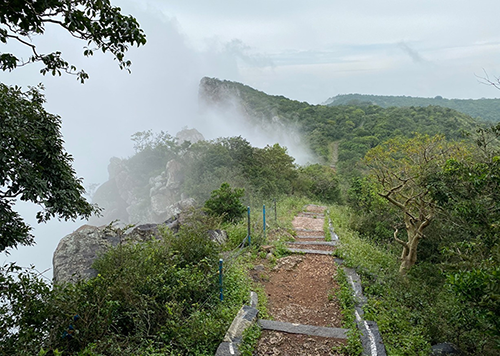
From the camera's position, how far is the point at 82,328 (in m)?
3.79

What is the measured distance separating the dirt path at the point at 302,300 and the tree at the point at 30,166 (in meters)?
3.79

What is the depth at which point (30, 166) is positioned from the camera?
419 cm

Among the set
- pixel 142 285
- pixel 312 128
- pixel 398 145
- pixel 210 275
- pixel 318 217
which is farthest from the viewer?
pixel 312 128

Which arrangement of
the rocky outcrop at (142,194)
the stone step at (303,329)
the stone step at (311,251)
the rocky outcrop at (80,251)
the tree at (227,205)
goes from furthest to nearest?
the rocky outcrop at (142,194)
the tree at (227,205)
the stone step at (311,251)
the rocky outcrop at (80,251)
the stone step at (303,329)

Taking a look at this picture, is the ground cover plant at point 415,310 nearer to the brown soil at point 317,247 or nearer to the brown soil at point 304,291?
the brown soil at point 317,247

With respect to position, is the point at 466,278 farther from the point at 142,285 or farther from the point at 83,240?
the point at 83,240

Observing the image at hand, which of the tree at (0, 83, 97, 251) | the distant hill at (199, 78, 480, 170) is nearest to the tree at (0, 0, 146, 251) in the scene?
the tree at (0, 83, 97, 251)

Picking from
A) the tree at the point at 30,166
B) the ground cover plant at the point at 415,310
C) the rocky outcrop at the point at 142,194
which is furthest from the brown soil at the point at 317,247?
the rocky outcrop at the point at 142,194

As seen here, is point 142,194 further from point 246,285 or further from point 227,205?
point 246,285

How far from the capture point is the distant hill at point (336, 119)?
4156 cm

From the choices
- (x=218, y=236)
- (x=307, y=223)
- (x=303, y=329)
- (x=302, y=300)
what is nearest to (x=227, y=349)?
(x=303, y=329)

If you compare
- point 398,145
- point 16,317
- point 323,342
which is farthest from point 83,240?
point 398,145

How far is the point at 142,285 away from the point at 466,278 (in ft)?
14.0

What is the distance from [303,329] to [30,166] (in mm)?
4805
